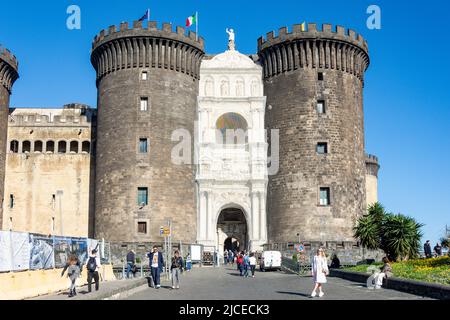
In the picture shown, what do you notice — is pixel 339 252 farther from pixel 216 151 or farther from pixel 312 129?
pixel 216 151

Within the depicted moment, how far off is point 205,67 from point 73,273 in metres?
33.9

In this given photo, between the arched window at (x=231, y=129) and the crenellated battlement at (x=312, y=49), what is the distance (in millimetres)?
4337

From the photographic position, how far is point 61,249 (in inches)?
968

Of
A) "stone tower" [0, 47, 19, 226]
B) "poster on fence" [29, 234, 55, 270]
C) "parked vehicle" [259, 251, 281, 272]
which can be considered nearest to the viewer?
"poster on fence" [29, 234, 55, 270]

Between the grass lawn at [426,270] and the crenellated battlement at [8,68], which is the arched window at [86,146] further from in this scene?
the grass lawn at [426,270]

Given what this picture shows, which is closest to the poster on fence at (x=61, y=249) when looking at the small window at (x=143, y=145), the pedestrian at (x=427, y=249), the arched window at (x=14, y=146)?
the pedestrian at (x=427, y=249)

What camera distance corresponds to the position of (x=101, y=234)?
1898 inches

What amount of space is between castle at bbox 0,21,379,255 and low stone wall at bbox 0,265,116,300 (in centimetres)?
2371

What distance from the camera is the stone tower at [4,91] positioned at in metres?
51.1

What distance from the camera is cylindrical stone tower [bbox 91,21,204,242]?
156 ft

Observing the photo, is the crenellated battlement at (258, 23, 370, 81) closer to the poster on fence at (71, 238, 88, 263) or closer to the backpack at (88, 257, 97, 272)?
the poster on fence at (71, 238, 88, 263)

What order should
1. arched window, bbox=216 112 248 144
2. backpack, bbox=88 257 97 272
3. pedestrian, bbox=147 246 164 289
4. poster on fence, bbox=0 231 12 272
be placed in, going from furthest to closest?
arched window, bbox=216 112 248 144
pedestrian, bbox=147 246 164 289
backpack, bbox=88 257 97 272
poster on fence, bbox=0 231 12 272

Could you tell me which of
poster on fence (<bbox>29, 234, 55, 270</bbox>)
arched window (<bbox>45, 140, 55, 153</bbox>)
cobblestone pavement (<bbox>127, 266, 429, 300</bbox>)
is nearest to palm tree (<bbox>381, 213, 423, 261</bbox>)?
cobblestone pavement (<bbox>127, 266, 429, 300</bbox>)

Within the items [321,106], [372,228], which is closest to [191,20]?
[321,106]
